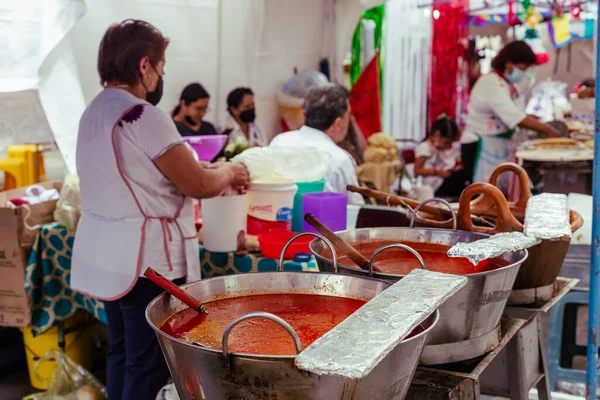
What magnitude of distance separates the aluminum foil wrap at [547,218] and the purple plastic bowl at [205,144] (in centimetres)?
143

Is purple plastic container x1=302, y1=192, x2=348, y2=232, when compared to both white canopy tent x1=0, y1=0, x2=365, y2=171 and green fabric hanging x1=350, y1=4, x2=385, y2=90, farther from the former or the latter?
green fabric hanging x1=350, y1=4, x2=385, y2=90

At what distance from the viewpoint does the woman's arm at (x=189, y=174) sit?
2.38m

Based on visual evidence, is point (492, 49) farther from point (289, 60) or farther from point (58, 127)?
point (58, 127)

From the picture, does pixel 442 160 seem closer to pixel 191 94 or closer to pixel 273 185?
pixel 191 94

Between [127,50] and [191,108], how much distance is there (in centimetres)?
214

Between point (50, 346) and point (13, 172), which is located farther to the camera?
point (13, 172)

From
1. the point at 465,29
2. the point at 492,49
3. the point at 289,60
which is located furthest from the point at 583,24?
the point at 289,60

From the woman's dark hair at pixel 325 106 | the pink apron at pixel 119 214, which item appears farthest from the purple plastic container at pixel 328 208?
the woman's dark hair at pixel 325 106

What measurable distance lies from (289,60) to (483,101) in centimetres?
194

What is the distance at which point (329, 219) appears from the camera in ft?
8.63

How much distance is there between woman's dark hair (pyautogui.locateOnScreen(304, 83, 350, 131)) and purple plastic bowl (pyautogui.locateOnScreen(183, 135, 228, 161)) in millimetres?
859

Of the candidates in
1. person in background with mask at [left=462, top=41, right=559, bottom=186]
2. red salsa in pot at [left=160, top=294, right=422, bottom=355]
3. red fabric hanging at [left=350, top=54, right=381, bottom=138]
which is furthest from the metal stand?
red fabric hanging at [left=350, top=54, right=381, bottom=138]

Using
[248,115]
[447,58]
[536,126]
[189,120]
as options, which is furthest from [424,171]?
[189,120]

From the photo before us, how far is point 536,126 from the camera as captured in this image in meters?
6.22
